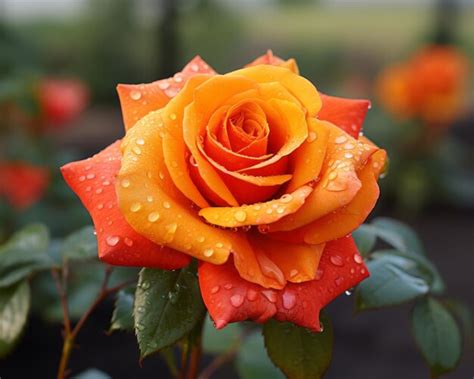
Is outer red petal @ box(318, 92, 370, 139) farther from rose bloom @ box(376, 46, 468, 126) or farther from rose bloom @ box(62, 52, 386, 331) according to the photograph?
rose bloom @ box(376, 46, 468, 126)

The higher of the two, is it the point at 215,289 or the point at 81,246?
the point at 215,289

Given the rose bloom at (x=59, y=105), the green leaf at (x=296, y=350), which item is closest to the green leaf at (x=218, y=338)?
the green leaf at (x=296, y=350)

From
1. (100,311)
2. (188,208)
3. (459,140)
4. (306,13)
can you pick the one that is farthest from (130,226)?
(306,13)

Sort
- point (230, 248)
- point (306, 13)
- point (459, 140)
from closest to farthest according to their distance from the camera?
point (230, 248), point (459, 140), point (306, 13)

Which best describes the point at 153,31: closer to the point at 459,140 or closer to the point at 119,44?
the point at 119,44

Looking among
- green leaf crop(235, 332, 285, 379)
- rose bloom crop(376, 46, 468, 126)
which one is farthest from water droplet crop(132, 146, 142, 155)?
rose bloom crop(376, 46, 468, 126)

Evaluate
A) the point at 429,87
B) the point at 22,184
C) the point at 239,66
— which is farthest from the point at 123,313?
the point at 239,66

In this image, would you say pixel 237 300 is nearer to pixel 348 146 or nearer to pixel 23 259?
pixel 348 146
